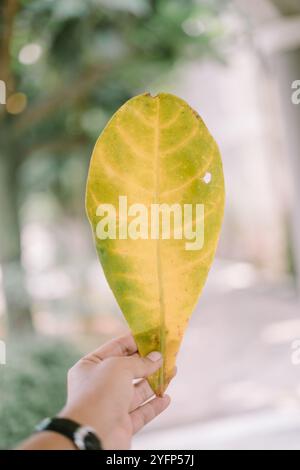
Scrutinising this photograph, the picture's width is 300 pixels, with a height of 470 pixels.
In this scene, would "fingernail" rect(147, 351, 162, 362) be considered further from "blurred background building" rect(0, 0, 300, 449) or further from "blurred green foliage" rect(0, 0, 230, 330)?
"blurred green foliage" rect(0, 0, 230, 330)

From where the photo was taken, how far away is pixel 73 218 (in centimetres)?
488

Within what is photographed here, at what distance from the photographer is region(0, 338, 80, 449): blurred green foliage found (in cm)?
153

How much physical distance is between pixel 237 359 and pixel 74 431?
7.75ft

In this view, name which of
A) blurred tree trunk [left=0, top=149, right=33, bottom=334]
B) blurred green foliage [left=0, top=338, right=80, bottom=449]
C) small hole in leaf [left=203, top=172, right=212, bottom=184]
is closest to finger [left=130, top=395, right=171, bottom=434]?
small hole in leaf [left=203, top=172, right=212, bottom=184]

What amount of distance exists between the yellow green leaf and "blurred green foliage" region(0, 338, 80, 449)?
90 cm

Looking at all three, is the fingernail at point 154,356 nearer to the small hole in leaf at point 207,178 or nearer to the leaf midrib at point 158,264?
the leaf midrib at point 158,264

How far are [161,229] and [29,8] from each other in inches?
63.5

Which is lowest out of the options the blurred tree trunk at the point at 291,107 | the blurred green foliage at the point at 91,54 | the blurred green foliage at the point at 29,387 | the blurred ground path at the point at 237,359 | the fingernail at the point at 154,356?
the blurred ground path at the point at 237,359

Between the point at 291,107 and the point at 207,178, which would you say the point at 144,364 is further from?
the point at 291,107

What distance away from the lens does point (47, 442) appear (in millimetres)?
619

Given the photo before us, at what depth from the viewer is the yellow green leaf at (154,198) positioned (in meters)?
0.68

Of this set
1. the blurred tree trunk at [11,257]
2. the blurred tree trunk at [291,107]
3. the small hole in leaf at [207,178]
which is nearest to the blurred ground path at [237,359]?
the blurred tree trunk at [291,107]

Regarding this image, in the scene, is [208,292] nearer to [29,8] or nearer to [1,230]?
[1,230]

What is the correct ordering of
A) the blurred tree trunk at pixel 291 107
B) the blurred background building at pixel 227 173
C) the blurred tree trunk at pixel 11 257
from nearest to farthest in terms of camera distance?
1. the blurred background building at pixel 227 173
2. the blurred tree trunk at pixel 291 107
3. the blurred tree trunk at pixel 11 257
